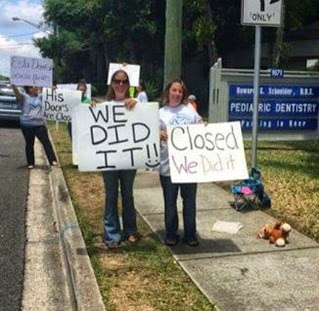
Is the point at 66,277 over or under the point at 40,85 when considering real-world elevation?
under

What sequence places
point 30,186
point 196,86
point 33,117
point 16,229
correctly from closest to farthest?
point 16,229, point 30,186, point 33,117, point 196,86

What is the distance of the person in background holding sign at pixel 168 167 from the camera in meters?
6.00

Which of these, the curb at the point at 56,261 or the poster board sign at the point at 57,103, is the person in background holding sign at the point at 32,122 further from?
the curb at the point at 56,261

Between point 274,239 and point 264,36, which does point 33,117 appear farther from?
point 264,36

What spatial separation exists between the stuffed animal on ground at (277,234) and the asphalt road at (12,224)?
7.82 ft

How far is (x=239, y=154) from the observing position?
20.3 ft

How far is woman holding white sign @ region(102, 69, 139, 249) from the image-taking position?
19.7ft

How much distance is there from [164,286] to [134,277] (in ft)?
1.09

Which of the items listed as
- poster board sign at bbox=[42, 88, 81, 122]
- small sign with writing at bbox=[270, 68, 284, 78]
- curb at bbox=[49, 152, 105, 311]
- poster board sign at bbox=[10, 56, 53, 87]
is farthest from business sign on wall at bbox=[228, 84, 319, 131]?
curb at bbox=[49, 152, 105, 311]

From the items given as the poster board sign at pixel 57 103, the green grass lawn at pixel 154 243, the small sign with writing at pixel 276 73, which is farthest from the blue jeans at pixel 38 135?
the small sign with writing at pixel 276 73

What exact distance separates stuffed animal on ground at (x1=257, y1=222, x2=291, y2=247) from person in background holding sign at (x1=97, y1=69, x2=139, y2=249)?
1.30m

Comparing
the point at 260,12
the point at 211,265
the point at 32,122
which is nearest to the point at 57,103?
the point at 32,122

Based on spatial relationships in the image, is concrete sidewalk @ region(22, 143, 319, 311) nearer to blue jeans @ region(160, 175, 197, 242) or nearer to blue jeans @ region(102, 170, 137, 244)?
blue jeans @ region(160, 175, 197, 242)

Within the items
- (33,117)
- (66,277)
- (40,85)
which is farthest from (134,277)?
(40,85)
